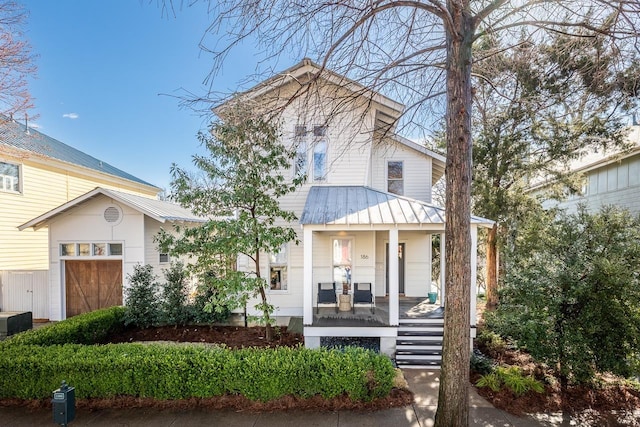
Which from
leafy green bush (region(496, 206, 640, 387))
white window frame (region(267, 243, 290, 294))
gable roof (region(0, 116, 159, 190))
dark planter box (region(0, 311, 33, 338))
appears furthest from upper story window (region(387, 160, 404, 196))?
dark planter box (region(0, 311, 33, 338))

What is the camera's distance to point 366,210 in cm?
807

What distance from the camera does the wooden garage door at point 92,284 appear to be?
1143cm

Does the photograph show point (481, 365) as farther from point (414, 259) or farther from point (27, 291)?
point (27, 291)

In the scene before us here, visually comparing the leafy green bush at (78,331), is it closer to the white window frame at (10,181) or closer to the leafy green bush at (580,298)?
the white window frame at (10,181)

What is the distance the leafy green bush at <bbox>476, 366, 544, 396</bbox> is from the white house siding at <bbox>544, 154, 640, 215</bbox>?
9177mm

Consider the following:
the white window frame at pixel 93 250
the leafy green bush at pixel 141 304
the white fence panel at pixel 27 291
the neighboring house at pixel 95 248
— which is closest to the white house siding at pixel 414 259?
the leafy green bush at pixel 141 304

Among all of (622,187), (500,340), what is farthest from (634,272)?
(622,187)

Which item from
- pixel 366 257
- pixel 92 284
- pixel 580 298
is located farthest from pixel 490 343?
pixel 92 284

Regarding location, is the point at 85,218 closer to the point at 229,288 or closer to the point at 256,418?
the point at 229,288

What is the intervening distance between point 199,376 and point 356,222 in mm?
4625

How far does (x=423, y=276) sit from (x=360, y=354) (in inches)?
248

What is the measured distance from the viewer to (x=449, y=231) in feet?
14.7

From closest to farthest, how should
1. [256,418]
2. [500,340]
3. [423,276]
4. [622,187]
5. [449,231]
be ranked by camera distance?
[449,231]
[256,418]
[500,340]
[423,276]
[622,187]

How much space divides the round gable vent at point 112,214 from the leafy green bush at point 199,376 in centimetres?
666
